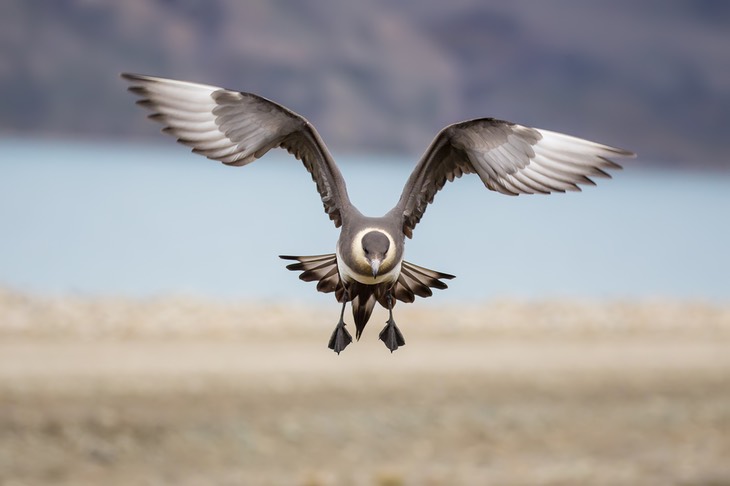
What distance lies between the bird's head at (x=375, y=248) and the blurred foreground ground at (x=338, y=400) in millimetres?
15307

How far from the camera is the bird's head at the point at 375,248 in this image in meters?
1.41

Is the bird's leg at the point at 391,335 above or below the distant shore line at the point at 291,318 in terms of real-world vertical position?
below

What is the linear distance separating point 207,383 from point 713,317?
16.4 meters

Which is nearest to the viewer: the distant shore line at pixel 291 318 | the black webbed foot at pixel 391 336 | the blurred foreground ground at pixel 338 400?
the black webbed foot at pixel 391 336

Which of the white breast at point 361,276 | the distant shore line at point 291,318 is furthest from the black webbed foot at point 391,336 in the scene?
the distant shore line at point 291,318

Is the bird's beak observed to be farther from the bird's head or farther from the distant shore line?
the distant shore line

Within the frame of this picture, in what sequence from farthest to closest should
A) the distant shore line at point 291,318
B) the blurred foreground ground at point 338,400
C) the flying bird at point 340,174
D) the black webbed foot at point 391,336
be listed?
1. the distant shore line at point 291,318
2. the blurred foreground ground at point 338,400
3. the black webbed foot at point 391,336
4. the flying bird at point 340,174

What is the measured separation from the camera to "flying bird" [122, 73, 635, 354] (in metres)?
1.50

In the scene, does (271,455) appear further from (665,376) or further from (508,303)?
(508,303)

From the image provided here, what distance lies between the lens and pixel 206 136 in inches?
64.4

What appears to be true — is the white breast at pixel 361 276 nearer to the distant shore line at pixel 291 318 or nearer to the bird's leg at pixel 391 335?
the bird's leg at pixel 391 335

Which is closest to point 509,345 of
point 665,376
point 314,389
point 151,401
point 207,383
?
point 665,376

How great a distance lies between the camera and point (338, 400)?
19.7 m

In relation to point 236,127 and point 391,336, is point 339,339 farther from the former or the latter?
point 236,127
